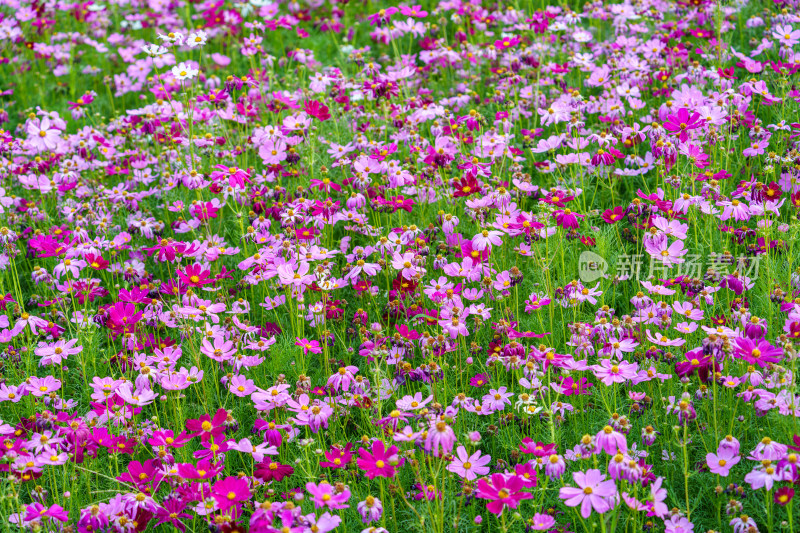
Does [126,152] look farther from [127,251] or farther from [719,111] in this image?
[719,111]

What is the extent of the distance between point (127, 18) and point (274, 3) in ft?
3.78

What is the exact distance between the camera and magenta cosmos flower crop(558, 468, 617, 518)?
2135 millimetres

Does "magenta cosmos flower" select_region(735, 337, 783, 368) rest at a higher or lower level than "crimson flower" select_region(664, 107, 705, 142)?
lower

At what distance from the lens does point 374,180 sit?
13.4ft

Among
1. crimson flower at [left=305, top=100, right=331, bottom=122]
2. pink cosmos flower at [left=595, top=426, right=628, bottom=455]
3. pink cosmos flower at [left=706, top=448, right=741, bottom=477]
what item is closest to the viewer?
pink cosmos flower at [left=595, top=426, right=628, bottom=455]

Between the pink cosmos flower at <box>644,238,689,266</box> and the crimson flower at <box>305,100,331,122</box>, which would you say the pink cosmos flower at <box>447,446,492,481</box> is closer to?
the pink cosmos flower at <box>644,238,689,266</box>

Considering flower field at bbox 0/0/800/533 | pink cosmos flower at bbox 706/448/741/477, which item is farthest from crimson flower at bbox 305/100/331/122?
pink cosmos flower at bbox 706/448/741/477

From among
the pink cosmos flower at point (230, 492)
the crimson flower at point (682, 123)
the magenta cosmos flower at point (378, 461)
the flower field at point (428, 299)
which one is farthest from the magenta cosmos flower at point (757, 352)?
the pink cosmos flower at point (230, 492)

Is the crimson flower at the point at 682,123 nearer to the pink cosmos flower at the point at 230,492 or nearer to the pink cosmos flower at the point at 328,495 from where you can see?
the pink cosmos flower at the point at 328,495

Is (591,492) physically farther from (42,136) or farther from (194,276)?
(42,136)

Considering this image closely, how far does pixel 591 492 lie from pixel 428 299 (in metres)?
1.35

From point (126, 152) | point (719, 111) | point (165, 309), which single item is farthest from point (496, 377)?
point (126, 152)

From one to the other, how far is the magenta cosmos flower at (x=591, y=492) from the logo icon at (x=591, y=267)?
1242 millimetres

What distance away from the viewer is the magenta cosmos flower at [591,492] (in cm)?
213
